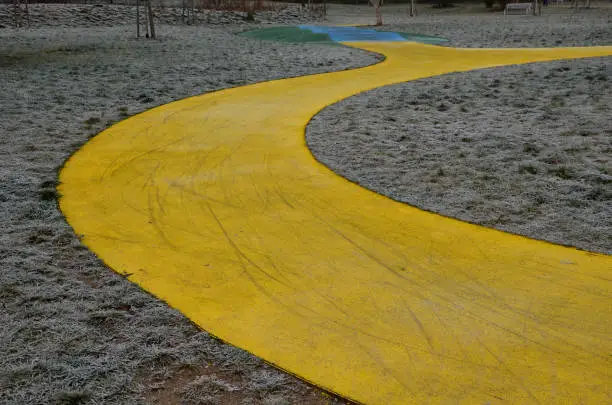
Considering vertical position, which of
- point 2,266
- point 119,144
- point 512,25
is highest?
point 512,25

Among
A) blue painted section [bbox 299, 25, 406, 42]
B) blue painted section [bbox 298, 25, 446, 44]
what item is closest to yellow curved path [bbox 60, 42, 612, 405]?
blue painted section [bbox 298, 25, 446, 44]

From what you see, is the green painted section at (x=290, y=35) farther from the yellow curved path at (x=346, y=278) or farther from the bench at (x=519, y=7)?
the bench at (x=519, y=7)

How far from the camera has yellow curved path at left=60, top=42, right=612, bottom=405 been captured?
2.21 meters

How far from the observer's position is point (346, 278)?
2.96 metres

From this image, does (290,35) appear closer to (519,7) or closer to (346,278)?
(346,278)

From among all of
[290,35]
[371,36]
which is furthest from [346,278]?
[290,35]

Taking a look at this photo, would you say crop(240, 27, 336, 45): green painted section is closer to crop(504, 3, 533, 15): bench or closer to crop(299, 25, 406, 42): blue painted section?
crop(299, 25, 406, 42): blue painted section

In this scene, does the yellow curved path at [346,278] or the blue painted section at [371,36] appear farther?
the blue painted section at [371,36]

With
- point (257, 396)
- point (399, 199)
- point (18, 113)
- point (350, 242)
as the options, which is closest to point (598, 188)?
point (399, 199)

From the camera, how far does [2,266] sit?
3.15m

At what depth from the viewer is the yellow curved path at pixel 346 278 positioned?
7.27ft

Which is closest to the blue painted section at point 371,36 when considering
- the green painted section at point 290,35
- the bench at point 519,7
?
the green painted section at point 290,35

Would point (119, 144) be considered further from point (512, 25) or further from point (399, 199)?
point (512, 25)

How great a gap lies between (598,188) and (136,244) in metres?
3.27
